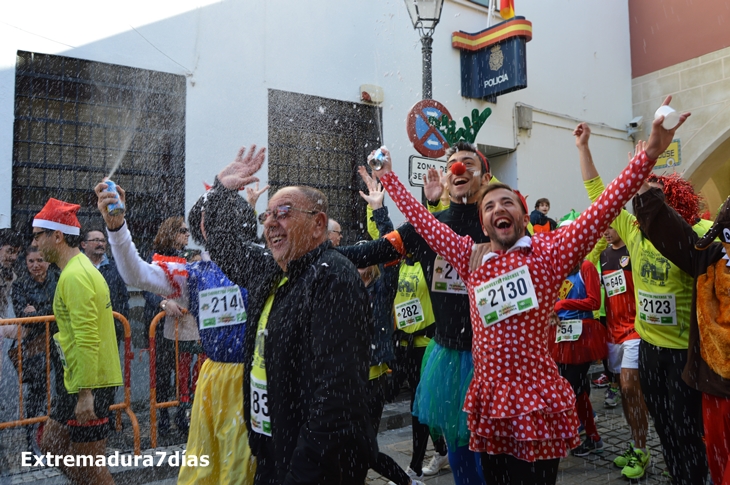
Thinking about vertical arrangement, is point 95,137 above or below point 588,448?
above

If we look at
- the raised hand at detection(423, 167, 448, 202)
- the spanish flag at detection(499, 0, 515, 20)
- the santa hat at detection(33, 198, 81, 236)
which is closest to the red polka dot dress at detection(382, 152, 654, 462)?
the raised hand at detection(423, 167, 448, 202)

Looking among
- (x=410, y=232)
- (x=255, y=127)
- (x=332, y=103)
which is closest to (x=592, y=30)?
(x=332, y=103)

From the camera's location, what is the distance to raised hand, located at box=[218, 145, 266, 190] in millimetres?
3328

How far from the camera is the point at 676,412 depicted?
12.3 feet

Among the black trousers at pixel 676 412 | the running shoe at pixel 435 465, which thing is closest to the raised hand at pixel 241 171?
the black trousers at pixel 676 412

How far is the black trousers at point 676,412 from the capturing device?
145 inches

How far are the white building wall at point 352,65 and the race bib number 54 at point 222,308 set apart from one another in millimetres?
4664

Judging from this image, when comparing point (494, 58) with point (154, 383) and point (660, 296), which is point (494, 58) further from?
point (154, 383)

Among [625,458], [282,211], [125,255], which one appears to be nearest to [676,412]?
[625,458]

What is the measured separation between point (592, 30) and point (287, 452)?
13.5 metres

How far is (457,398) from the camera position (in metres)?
3.33

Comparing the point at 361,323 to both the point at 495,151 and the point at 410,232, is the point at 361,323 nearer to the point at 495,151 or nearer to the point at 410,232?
the point at 410,232

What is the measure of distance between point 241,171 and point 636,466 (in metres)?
3.86

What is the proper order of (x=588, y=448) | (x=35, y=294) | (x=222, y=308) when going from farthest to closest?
(x=35, y=294), (x=588, y=448), (x=222, y=308)
